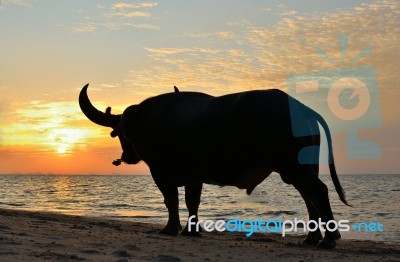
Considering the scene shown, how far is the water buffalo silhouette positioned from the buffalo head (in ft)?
1.87

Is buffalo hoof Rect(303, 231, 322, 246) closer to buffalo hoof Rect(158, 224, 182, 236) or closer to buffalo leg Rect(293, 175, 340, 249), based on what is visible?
buffalo leg Rect(293, 175, 340, 249)

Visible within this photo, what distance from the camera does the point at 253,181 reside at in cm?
840

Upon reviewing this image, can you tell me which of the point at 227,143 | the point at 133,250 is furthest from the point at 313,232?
the point at 133,250

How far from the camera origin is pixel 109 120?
35.7 ft

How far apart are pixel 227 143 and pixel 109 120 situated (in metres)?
3.75

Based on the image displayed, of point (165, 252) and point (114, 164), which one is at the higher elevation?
point (114, 164)

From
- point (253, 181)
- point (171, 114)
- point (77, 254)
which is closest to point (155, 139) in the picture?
point (171, 114)

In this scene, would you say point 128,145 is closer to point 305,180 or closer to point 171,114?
point 171,114

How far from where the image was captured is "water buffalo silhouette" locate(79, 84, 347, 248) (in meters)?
7.53

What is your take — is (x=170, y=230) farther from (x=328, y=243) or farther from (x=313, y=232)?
(x=328, y=243)

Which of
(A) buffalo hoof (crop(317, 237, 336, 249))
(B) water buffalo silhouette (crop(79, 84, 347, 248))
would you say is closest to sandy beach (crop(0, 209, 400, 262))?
(A) buffalo hoof (crop(317, 237, 336, 249))

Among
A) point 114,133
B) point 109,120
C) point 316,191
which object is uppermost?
point 109,120

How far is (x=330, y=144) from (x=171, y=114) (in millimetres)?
2849

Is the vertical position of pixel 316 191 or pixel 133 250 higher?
pixel 316 191
